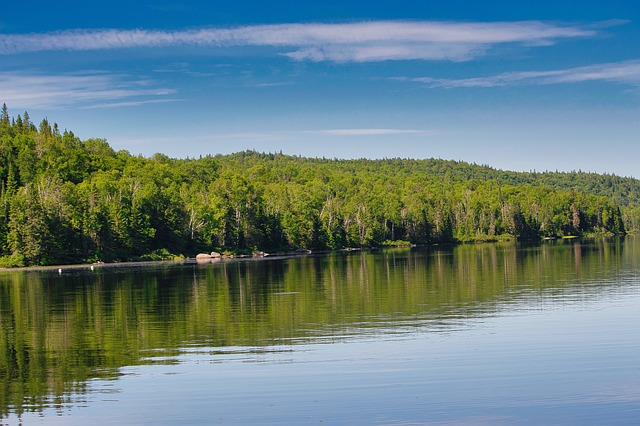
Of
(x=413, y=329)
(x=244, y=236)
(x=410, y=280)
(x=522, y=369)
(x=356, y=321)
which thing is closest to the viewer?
(x=522, y=369)

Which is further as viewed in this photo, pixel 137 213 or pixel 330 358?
pixel 137 213

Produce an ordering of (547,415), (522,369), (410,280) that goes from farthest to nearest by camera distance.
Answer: (410,280)
(522,369)
(547,415)

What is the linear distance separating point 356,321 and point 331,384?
545 inches

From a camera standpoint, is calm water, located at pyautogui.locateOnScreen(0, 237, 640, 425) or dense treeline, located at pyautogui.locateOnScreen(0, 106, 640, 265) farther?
dense treeline, located at pyautogui.locateOnScreen(0, 106, 640, 265)

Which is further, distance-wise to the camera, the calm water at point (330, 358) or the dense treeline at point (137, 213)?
the dense treeline at point (137, 213)

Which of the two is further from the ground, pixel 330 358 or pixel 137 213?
pixel 137 213

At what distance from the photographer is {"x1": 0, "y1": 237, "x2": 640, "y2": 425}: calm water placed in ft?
62.8

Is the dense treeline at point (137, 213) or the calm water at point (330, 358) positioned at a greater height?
the dense treeline at point (137, 213)

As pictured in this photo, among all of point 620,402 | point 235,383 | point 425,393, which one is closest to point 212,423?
point 235,383

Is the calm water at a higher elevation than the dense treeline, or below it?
below

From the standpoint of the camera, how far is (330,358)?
26.0 metres

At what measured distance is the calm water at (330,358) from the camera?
754 inches

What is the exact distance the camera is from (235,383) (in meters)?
22.5

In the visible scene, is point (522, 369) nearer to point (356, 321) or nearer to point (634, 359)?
point (634, 359)
